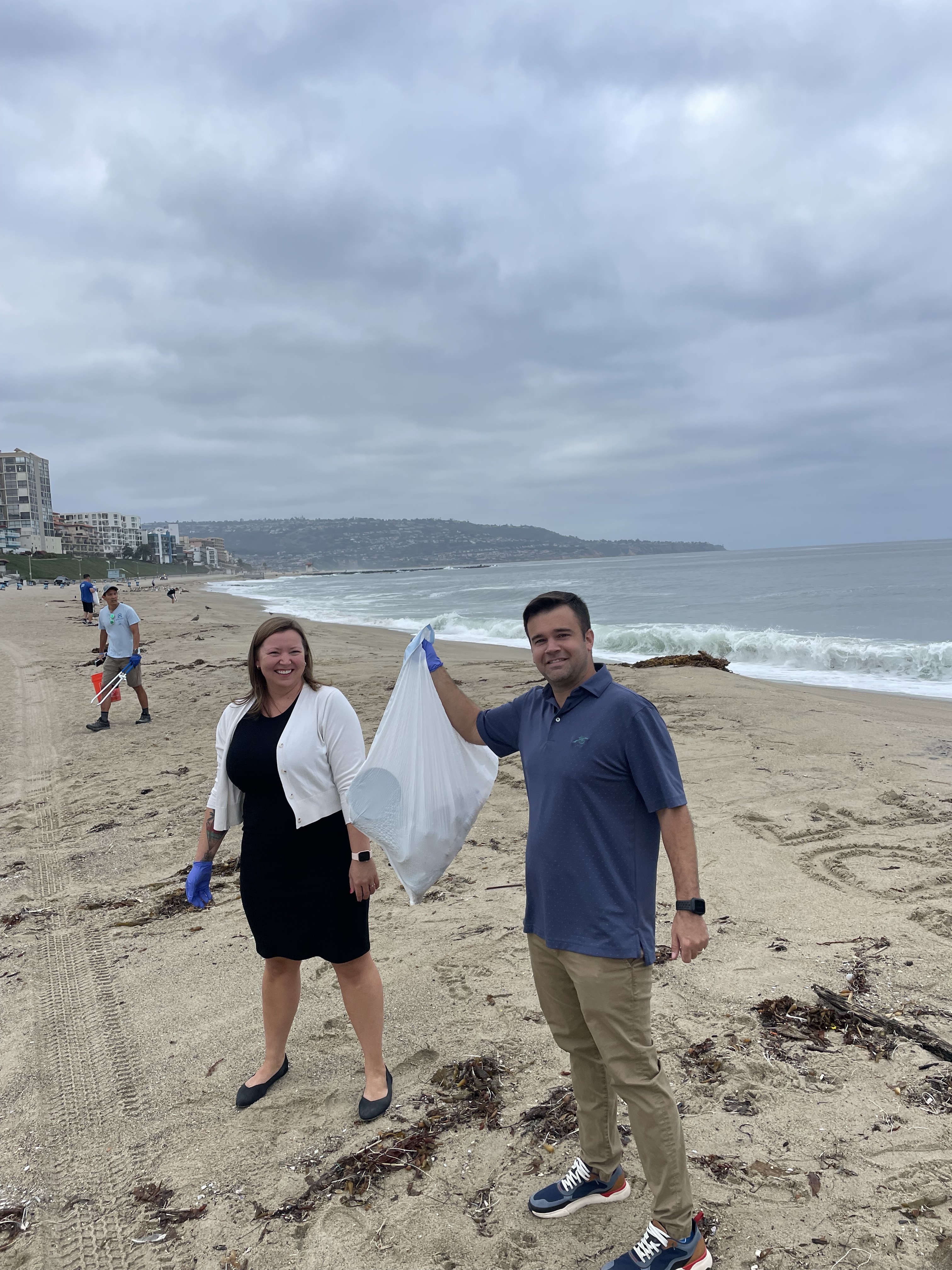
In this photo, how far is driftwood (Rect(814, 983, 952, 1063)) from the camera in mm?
2865

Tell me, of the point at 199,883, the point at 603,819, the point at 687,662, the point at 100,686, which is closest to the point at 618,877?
the point at 603,819

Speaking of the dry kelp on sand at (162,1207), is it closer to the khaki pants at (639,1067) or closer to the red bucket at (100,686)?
the khaki pants at (639,1067)

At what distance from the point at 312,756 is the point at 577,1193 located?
5.36 feet

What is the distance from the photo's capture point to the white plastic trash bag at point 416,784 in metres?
2.60

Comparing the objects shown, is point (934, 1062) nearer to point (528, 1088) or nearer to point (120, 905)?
point (528, 1088)

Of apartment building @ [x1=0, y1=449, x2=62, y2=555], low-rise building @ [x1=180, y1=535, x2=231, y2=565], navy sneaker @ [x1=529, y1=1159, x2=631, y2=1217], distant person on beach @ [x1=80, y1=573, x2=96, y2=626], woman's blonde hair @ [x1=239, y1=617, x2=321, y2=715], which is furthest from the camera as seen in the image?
low-rise building @ [x1=180, y1=535, x2=231, y2=565]

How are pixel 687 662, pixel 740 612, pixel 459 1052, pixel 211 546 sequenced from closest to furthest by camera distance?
pixel 459 1052
pixel 687 662
pixel 740 612
pixel 211 546

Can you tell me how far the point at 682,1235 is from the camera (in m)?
2.01

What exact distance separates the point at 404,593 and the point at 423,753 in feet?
177

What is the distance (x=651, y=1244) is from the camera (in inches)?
80.5

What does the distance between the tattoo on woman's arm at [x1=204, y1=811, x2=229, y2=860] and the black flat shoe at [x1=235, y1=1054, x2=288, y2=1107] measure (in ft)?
2.94

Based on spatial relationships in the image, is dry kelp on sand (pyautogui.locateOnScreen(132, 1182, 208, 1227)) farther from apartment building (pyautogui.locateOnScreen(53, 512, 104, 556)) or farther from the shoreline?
apartment building (pyautogui.locateOnScreen(53, 512, 104, 556))

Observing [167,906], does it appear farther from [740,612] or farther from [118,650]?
[740,612]

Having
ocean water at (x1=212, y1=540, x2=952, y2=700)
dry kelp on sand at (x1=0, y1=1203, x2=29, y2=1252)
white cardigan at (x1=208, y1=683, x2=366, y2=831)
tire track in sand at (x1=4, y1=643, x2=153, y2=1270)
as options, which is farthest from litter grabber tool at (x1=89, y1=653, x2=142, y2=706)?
dry kelp on sand at (x1=0, y1=1203, x2=29, y2=1252)
